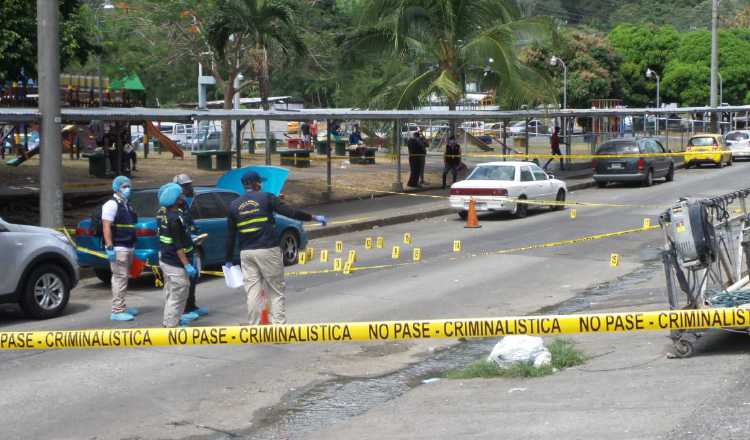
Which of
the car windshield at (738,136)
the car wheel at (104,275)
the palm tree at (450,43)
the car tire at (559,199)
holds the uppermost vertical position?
the palm tree at (450,43)

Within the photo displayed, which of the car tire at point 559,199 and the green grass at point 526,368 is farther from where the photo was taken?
the car tire at point 559,199

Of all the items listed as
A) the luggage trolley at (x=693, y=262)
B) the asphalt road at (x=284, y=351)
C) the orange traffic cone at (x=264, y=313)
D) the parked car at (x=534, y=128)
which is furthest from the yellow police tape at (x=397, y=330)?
the parked car at (x=534, y=128)

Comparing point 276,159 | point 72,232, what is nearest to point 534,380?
point 72,232

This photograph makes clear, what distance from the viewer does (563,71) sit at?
7462 centimetres

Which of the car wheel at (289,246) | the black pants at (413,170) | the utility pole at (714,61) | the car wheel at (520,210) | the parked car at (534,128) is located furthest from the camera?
the parked car at (534,128)

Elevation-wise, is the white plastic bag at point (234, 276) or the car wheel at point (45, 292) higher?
the white plastic bag at point (234, 276)

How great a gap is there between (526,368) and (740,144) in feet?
133

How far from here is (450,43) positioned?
34500 millimetres

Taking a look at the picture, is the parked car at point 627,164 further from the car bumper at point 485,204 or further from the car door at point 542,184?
the car bumper at point 485,204

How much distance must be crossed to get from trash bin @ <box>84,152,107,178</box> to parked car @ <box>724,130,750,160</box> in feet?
95.7

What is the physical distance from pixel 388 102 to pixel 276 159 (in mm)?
6413

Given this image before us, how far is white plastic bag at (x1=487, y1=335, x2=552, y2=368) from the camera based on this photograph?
30.2ft

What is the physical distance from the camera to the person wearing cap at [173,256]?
11156 millimetres

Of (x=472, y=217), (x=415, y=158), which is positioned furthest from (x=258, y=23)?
(x=472, y=217)
